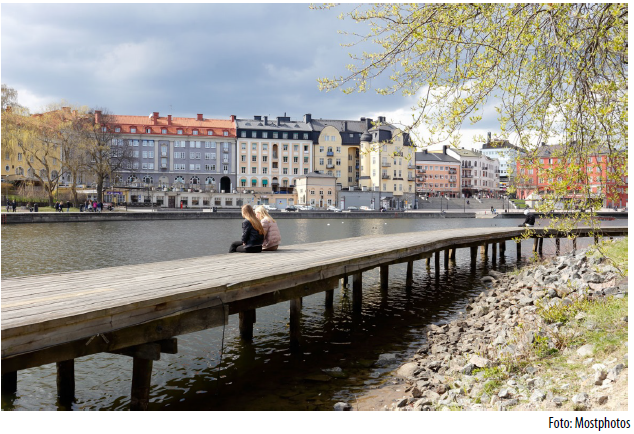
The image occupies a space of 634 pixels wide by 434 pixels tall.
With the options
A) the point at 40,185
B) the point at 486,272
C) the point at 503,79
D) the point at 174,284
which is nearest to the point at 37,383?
the point at 174,284

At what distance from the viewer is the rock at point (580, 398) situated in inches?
236

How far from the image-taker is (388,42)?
26.1 feet

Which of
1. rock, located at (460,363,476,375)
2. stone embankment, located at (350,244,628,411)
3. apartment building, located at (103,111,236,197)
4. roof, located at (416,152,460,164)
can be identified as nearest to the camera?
stone embankment, located at (350,244,628,411)

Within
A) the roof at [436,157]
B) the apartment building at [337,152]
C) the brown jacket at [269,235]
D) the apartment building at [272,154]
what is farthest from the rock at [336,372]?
the roof at [436,157]

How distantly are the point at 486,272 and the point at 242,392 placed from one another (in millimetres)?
18445

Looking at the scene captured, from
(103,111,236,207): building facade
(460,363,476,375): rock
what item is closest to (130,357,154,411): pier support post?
(460,363,476,375): rock

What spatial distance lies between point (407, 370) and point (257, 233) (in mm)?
5697

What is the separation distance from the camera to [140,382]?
755cm

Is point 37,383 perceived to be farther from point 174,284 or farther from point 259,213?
point 259,213

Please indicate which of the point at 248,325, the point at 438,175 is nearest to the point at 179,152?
the point at 438,175

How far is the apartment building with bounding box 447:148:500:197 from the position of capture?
5925 inches

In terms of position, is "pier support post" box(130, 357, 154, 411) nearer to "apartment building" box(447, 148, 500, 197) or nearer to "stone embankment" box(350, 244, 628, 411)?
"stone embankment" box(350, 244, 628, 411)

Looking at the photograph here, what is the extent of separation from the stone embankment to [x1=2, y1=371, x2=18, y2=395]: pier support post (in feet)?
20.0

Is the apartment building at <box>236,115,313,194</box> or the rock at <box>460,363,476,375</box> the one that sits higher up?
the apartment building at <box>236,115,313,194</box>
